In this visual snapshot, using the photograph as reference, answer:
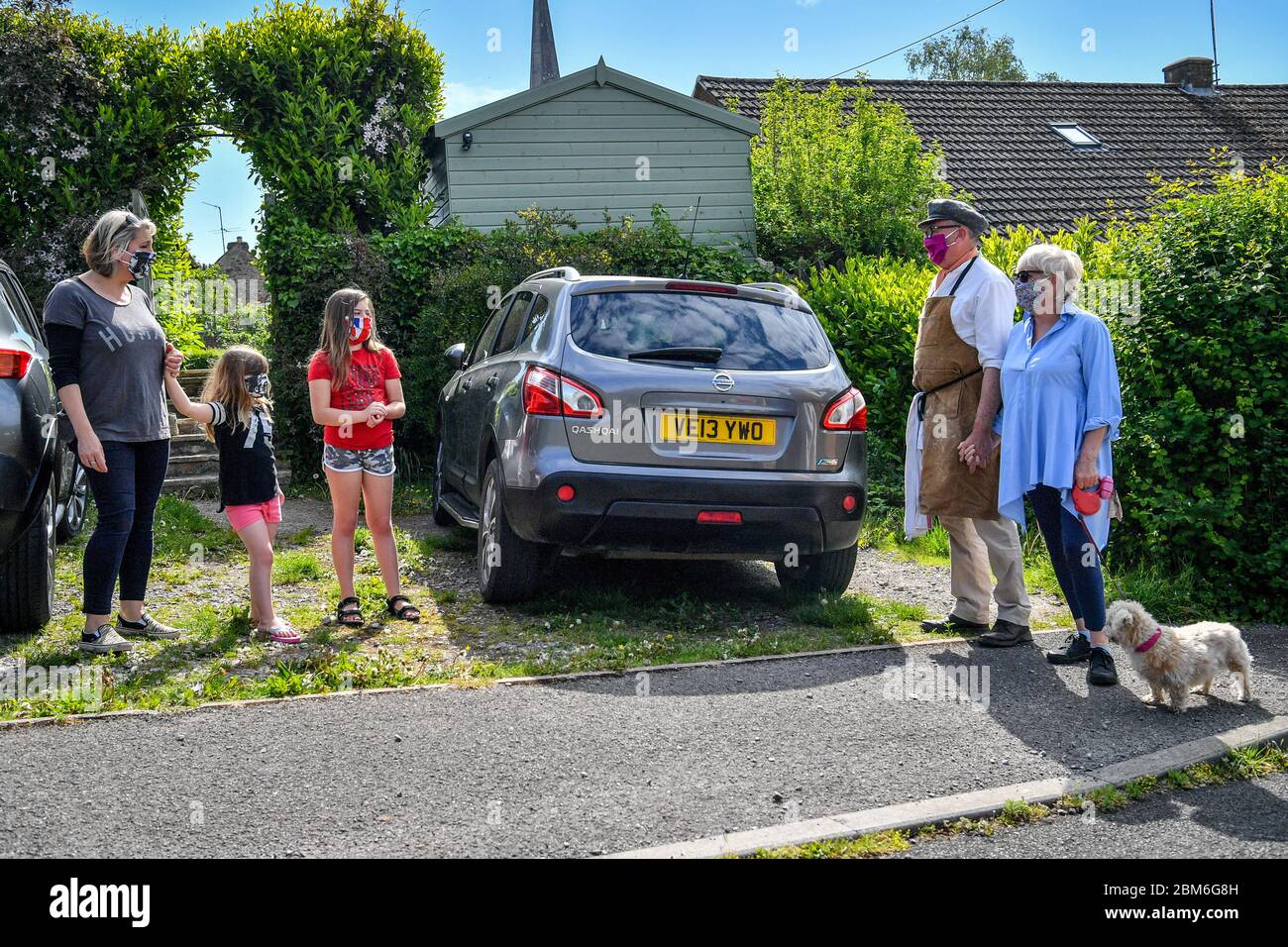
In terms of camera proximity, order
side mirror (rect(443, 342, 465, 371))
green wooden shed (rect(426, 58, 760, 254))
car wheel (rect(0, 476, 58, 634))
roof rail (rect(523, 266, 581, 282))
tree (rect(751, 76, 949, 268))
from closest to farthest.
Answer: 1. car wheel (rect(0, 476, 58, 634))
2. roof rail (rect(523, 266, 581, 282))
3. side mirror (rect(443, 342, 465, 371))
4. green wooden shed (rect(426, 58, 760, 254))
5. tree (rect(751, 76, 949, 268))

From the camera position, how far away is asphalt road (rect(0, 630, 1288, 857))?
11.2 feet

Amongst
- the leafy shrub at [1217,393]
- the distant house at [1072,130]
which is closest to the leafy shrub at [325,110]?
the distant house at [1072,130]

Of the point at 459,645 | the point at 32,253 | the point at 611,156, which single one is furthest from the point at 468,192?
the point at 459,645

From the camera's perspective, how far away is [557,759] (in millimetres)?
4062

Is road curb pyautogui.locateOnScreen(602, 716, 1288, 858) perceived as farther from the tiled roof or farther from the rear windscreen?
the tiled roof

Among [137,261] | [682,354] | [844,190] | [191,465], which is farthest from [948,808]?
[844,190]

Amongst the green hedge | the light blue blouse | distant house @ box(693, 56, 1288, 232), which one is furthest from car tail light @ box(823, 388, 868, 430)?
distant house @ box(693, 56, 1288, 232)

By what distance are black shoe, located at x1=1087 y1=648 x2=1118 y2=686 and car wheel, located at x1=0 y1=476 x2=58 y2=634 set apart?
5.00m

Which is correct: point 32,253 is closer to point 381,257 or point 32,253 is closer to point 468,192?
point 381,257

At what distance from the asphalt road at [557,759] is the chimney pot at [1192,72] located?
2457cm

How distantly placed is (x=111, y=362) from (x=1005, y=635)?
4.57 meters

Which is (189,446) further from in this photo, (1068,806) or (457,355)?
(1068,806)

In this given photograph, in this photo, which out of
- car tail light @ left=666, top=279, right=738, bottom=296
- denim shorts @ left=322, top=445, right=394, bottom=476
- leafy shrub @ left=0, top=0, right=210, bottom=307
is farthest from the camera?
leafy shrub @ left=0, top=0, right=210, bottom=307

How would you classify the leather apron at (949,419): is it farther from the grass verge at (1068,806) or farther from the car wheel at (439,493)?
the car wheel at (439,493)
